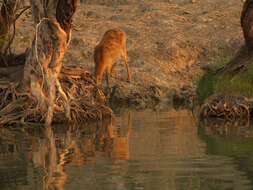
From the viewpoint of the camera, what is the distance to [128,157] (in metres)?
7.51

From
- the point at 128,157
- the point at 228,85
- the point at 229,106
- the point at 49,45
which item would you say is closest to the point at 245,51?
the point at 228,85

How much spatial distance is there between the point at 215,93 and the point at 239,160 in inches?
241

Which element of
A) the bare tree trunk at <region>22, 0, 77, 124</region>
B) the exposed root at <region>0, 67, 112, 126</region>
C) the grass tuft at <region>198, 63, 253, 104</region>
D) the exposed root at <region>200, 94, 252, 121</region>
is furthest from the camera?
the grass tuft at <region>198, 63, 253, 104</region>

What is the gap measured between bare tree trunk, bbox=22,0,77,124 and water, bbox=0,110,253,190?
0.85 metres

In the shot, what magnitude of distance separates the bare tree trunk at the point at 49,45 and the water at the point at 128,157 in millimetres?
847

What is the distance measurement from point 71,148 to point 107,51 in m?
9.80

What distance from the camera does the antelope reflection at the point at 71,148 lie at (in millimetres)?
6422

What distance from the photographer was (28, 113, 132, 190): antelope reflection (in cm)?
642

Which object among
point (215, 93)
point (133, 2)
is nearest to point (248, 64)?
point (215, 93)

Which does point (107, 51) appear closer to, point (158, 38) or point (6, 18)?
point (6, 18)

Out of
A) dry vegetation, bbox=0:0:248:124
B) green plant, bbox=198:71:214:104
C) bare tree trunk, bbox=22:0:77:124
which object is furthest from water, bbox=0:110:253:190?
dry vegetation, bbox=0:0:248:124

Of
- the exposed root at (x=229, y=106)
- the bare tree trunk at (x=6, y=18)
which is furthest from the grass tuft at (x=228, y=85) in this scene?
the bare tree trunk at (x=6, y=18)

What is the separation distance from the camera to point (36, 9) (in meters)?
12.2

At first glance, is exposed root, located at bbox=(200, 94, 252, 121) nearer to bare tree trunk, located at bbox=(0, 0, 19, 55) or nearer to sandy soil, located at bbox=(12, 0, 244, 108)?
bare tree trunk, located at bbox=(0, 0, 19, 55)
